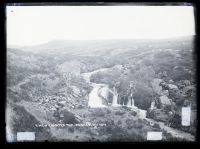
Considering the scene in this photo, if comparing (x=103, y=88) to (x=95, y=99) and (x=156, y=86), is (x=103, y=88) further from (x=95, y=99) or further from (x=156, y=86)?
(x=156, y=86)

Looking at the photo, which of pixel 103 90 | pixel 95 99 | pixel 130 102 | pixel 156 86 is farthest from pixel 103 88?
pixel 156 86

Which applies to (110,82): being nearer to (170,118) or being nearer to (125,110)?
(125,110)

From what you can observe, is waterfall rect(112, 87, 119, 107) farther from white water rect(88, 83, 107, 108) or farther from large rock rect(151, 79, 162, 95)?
large rock rect(151, 79, 162, 95)

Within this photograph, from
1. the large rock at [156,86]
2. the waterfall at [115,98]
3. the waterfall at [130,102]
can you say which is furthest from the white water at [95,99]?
the large rock at [156,86]

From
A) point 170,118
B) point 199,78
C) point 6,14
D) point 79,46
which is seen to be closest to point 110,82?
point 79,46

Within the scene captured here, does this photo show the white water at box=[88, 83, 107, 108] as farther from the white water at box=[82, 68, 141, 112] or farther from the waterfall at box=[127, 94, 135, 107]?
the waterfall at box=[127, 94, 135, 107]

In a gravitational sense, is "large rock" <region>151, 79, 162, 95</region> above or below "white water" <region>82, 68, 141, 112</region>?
above

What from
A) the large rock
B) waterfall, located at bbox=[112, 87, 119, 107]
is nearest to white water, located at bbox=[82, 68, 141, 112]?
waterfall, located at bbox=[112, 87, 119, 107]

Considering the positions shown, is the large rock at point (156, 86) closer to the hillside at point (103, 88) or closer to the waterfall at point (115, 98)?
the hillside at point (103, 88)
